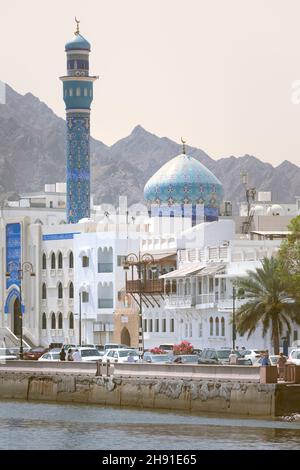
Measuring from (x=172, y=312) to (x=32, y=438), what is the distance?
4626cm

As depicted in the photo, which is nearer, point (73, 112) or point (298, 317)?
point (298, 317)

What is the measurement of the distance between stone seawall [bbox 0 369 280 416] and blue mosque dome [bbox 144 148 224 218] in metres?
43.1

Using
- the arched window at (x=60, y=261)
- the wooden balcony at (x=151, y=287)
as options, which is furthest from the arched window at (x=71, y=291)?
the wooden balcony at (x=151, y=287)

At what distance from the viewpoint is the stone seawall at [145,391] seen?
6316cm

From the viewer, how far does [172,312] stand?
103750mm

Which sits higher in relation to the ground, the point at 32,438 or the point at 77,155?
the point at 77,155

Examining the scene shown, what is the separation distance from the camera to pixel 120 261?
112 metres

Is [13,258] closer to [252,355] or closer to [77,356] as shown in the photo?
[77,356]

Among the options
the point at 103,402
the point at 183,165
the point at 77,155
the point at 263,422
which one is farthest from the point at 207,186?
the point at 263,422

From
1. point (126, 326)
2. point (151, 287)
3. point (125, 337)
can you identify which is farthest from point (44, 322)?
point (151, 287)

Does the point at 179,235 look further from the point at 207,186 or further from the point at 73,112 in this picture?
the point at 73,112

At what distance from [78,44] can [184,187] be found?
20.2 meters

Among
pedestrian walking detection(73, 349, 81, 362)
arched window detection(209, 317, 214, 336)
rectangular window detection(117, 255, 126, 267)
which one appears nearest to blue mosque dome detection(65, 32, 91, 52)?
rectangular window detection(117, 255, 126, 267)
